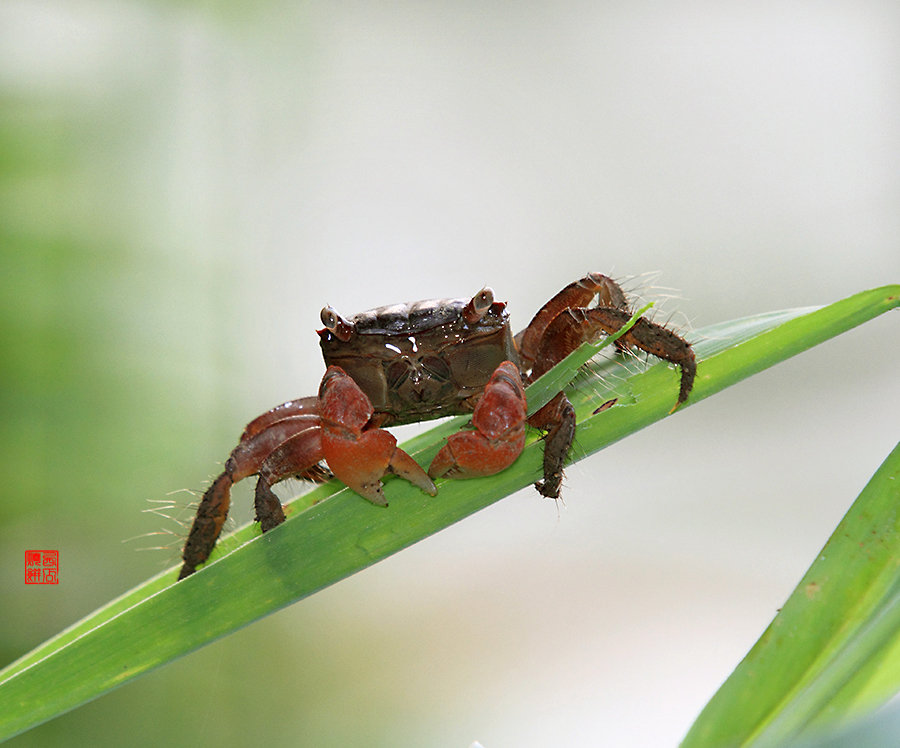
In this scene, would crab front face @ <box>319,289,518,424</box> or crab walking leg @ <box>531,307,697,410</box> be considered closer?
crab walking leg @ <box>531,307,697,410</box>

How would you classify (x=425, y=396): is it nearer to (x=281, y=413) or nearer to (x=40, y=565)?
(x=281, y=413)

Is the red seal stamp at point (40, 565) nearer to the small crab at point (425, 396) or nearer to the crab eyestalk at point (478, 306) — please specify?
the small crab at point (425, 396)

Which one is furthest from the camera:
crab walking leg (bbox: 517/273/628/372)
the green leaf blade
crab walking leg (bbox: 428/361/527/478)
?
crab walking leg (bbox: 517/273/628/372)

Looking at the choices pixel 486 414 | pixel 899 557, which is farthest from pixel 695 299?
pixel 899 557

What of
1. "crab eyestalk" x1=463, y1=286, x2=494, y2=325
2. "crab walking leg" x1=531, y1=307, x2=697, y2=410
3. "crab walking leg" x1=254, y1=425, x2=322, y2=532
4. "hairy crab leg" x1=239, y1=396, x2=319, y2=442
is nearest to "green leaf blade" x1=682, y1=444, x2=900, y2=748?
"crab walking leg" x1=531, y1=307, x2=697, y2=410

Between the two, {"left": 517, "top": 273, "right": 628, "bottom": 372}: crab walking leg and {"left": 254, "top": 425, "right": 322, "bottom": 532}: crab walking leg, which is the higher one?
{"left": 517, "top": 273, "right": 628, "bottom": 372}: crab walking leg

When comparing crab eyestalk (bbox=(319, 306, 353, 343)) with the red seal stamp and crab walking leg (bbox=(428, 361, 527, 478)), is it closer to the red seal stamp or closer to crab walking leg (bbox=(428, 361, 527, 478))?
crab walking leg (bbox=(428, 361, 527, 478))

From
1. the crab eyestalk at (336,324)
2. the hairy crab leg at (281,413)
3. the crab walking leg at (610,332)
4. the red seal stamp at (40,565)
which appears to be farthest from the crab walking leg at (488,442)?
the red seal stamp at (40,565)

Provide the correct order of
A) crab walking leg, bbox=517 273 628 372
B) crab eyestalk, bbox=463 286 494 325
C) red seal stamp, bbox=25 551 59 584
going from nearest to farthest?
crab eyestalk, bbox=463 286 494 325 → crab walking leg, bbox=517 273 628 372 → red seal stamp, bbox=25 551 59 584
